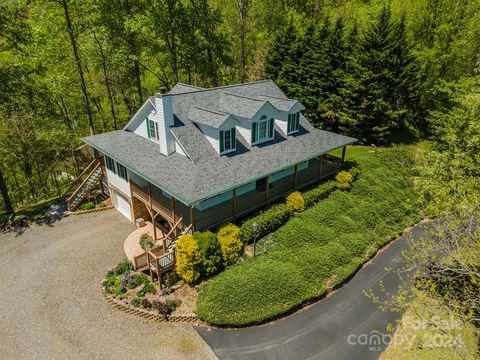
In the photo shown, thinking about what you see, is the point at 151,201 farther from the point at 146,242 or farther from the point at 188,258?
the point at 188,258

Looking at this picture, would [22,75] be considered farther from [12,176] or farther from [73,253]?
[12,176]

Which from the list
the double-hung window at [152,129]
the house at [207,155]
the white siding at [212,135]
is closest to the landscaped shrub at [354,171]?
the house at [207,155]

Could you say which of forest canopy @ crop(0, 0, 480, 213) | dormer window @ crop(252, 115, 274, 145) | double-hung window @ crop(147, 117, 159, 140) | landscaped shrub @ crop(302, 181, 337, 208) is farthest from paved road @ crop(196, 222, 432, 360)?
forest canopy @ crop(0, 0, 480, 213)

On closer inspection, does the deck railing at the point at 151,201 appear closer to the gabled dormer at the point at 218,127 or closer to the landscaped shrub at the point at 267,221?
the landscaped shrub at the point at 267,221

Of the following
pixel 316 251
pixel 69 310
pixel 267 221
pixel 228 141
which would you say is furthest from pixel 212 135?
pixel 69 310

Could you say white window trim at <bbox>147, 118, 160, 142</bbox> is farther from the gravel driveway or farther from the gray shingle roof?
the gravel driveway

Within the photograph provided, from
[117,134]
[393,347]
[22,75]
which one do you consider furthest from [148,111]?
[393,347]
